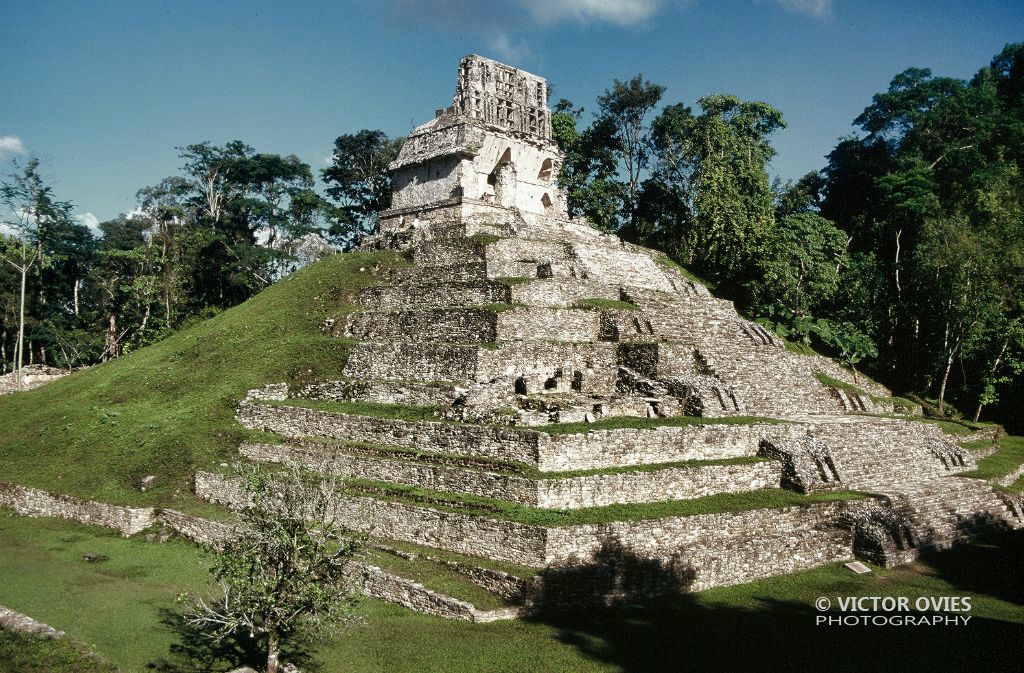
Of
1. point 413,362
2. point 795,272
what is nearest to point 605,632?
point 413,362

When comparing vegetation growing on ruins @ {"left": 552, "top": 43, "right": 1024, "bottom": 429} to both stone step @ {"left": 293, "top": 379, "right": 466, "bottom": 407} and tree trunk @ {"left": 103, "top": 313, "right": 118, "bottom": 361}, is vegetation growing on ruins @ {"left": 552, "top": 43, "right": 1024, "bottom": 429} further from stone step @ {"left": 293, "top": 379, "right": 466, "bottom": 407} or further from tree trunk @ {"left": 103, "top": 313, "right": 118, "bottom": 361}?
tree trunk @ {"left": 103, "top": 313, "right": 118, "bottom": 361}

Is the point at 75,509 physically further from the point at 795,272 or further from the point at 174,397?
the point at 795,272

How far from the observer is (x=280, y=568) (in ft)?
32.7

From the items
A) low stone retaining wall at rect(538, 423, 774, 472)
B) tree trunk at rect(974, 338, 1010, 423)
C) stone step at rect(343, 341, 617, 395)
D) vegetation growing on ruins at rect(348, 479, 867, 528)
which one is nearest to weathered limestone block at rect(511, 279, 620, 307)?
stone step at rect(343, 341, 617, 395)

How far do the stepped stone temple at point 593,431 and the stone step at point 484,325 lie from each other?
2.4 inches

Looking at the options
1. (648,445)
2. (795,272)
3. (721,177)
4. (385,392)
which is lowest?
(648,445)

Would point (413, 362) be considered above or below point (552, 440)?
above

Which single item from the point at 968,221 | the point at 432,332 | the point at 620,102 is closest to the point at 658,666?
the point at 432,332

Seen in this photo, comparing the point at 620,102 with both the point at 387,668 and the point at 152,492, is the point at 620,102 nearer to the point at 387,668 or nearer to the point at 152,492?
the point at 152,492

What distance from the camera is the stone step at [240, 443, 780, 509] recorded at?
1391 centimetres

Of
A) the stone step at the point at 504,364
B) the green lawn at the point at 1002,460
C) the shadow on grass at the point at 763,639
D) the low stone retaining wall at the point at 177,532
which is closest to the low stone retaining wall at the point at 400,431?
the stone step at the point at 504,364

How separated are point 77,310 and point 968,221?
153 ft

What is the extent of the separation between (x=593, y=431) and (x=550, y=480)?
67.2 inches

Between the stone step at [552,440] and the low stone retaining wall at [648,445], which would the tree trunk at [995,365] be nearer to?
the stone step at [552,440]
